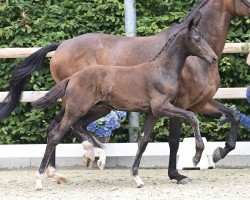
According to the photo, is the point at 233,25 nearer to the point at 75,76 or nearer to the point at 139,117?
the point at 139,117

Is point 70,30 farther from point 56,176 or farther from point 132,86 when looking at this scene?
point 132,86

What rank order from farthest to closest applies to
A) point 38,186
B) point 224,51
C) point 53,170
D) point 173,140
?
point 224,51, point 173,140, point 53,170, point 38,186

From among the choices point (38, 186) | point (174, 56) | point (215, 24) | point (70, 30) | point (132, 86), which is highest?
point (215, 24)

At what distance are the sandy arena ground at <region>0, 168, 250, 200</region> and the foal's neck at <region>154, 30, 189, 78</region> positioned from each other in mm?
1170

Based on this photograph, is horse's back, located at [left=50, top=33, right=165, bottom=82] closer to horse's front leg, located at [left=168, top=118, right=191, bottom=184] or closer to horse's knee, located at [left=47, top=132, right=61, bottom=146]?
horse's front leg, located at [left=168, top=118, right=191, bottom=184]

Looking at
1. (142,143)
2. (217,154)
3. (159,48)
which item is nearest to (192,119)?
(142,143)

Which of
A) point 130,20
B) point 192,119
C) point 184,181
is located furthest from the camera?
point 130,20

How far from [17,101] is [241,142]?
9.23 ft

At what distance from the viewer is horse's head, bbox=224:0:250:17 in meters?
9.30

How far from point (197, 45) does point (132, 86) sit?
29.7 inches

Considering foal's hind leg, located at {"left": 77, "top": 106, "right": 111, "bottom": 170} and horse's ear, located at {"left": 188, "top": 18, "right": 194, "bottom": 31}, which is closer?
horse's ear, located at {"left": 188, "top": 18, "right": 194, "bottom": 31}

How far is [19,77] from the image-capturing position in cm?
1002

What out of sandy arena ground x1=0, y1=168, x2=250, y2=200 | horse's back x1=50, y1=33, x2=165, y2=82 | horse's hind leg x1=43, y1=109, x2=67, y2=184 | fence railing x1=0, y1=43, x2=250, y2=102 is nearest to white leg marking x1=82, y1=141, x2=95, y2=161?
sandy arena ground x1=0, y1=168, x2=250, y2=200

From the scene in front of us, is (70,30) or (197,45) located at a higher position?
(197,45)
